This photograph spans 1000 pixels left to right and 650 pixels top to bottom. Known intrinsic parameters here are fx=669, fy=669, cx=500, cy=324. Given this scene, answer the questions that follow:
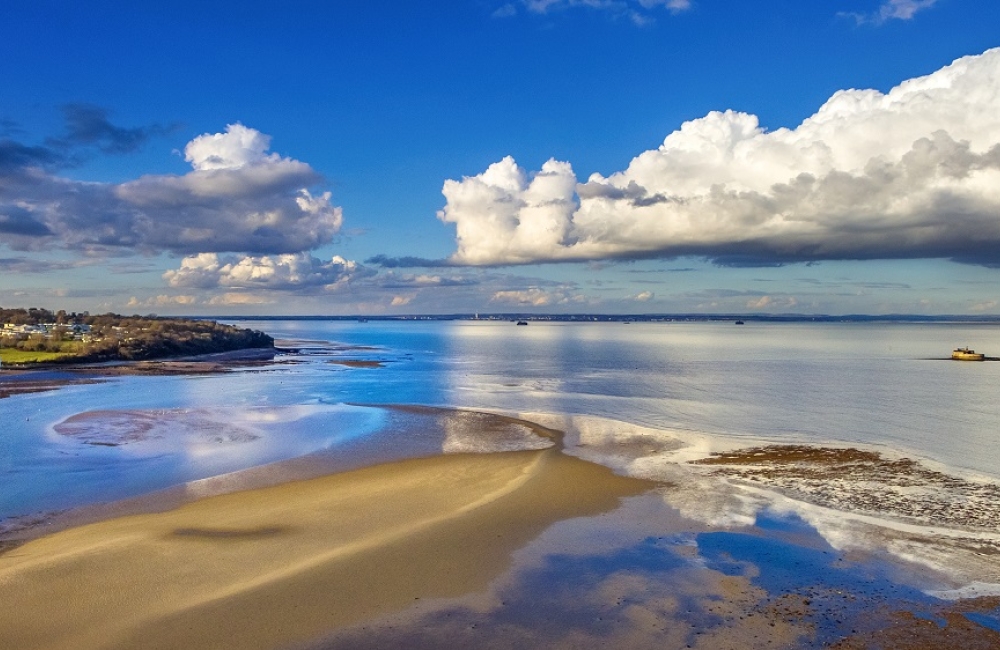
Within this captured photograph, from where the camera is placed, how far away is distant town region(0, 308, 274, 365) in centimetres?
8031

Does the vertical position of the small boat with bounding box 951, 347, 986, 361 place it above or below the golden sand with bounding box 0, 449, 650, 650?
below

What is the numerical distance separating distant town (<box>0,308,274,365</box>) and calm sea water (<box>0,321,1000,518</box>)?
78.3ft

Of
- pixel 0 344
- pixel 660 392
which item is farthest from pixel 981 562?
pixel 0 344

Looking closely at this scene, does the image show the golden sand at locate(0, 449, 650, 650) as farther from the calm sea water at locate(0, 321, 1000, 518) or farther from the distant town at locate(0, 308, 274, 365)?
the distant town at locate(0, 308, 274, 365)

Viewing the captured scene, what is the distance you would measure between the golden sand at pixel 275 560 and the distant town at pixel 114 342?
69399 mm

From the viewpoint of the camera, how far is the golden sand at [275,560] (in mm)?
11758

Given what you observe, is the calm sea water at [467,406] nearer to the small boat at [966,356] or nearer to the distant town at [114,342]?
the small boat at [966,356]

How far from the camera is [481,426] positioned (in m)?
34.4

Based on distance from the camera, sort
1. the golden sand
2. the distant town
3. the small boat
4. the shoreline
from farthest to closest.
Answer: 1. the small boat
2. the distant town
3. the golden sand
4. the shoreline

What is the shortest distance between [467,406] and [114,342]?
65.8 meters

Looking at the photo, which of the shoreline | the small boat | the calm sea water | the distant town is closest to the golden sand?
the shoreline

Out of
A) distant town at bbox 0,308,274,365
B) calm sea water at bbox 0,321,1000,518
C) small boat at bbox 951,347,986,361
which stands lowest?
small boat at bbox 951,347,986,361

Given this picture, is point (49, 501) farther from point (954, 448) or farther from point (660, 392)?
point (660, 392)

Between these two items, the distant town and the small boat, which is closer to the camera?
the distant town
